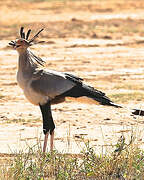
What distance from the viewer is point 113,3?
2905 cm

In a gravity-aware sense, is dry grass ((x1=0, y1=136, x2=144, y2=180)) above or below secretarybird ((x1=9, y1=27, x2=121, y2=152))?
below

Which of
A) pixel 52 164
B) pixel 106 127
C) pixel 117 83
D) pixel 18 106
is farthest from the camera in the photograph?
pixel 117 83

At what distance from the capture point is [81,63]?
47.9 feet

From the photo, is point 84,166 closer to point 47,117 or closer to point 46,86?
point 47,117

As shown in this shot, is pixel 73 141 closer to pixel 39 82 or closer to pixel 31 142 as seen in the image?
pixel 31 142

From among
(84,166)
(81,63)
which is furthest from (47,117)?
(81,63)

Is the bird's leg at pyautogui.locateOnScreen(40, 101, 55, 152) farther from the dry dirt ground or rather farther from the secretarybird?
the dry dirt ground

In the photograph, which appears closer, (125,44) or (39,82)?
(39,82)

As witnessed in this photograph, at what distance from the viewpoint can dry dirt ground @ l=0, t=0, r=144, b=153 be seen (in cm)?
833

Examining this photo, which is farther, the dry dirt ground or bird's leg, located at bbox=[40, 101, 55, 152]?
the dry dirt ground

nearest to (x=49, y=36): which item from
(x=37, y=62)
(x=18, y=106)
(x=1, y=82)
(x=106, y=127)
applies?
(x=1, y=82)

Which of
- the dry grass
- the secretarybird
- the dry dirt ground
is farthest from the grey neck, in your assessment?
the dry grass

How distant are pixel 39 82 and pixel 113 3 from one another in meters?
22.8

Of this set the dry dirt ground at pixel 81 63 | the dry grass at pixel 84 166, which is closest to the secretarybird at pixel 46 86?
the dry dirt ground at pixel 81 63
